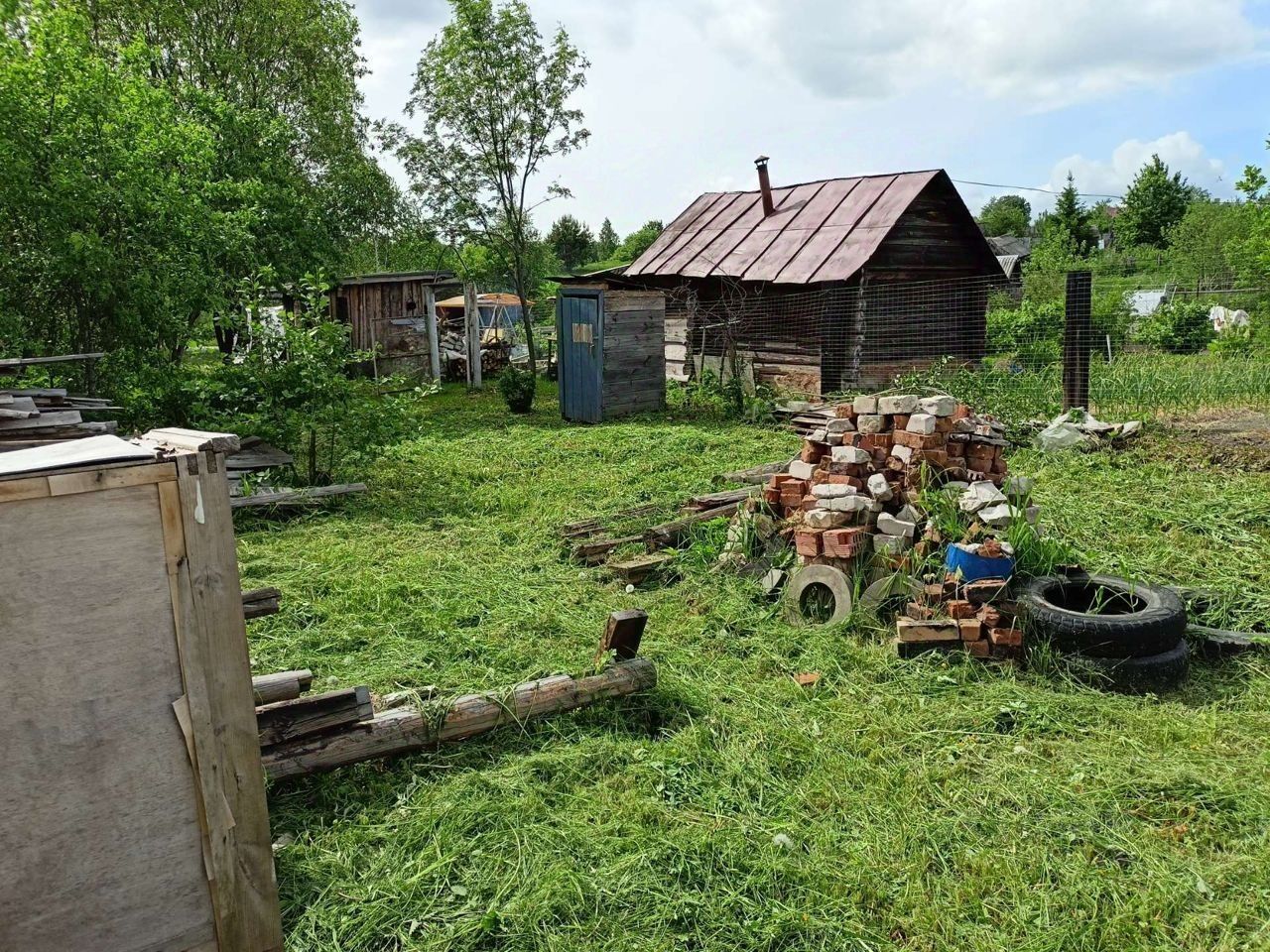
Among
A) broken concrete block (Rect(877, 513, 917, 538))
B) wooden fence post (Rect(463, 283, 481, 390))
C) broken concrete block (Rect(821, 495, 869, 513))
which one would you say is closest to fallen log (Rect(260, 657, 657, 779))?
broken concrete block (Rect(821, 495, 869, 513))

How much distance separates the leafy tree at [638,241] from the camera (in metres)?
47.4

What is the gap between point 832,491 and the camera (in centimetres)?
591

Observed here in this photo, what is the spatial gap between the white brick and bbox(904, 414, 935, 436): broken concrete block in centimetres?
37

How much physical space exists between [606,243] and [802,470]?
5406 cm

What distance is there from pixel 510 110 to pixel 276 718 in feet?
58.7

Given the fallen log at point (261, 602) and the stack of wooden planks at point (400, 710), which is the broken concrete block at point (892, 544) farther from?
the fallen log at point (261, 602)

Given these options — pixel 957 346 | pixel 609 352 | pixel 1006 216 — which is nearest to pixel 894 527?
pixel 609 352

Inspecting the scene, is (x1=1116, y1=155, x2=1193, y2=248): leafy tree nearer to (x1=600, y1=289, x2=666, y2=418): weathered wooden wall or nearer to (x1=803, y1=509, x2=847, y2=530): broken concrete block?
(x1=600, y1=289, x2=666, y2=418): weathered wooden wall

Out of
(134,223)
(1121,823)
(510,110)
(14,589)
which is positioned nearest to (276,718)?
(14,589)

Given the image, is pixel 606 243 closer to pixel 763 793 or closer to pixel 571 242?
pixel 571 242

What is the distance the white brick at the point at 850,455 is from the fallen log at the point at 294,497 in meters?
5.51

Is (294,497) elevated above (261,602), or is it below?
below

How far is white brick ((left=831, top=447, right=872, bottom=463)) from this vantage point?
6.05 m

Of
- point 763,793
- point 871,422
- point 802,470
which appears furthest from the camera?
point 802,470
